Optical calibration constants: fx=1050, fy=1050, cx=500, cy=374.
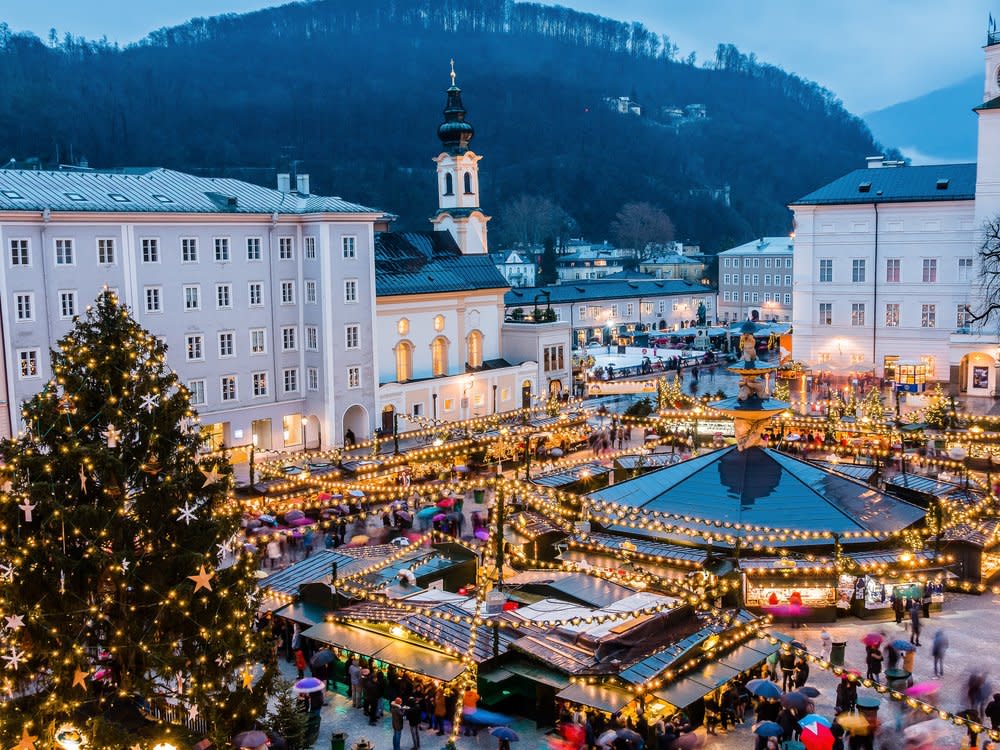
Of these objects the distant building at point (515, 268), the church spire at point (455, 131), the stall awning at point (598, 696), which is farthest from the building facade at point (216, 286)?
the distant building at point (515, 268)

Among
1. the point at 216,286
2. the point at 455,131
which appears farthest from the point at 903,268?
the point at 216,286

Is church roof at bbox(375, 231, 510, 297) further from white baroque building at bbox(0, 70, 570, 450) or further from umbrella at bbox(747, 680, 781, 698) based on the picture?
umbrella at bbox(747, 680, 781, 698)

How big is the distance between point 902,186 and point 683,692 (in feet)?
153

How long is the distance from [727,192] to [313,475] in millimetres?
131483

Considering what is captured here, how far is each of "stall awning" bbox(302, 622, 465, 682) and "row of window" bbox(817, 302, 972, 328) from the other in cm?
4305

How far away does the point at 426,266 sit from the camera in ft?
167

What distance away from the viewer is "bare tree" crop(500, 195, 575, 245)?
12769 cm

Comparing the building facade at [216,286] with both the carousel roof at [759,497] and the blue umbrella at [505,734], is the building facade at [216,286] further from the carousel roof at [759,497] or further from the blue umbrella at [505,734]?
the blue umbrella at [505,734]

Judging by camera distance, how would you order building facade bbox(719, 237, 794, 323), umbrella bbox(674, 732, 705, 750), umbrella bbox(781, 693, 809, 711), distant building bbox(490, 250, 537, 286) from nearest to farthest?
umbrella bbox(674, 732, 705, 750) < umbrella bbox(781, 693, 809, 711) < building facade bbox(719, 237, 794, 323) < distant building bbox(490, 250, 537, 286)

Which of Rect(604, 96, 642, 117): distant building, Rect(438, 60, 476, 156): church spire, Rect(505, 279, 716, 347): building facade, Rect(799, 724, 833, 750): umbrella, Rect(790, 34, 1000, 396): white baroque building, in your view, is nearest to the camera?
Rect(799, 724, 833, 750): umbrella

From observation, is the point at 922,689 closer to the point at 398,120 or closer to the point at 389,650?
the point at 389,650

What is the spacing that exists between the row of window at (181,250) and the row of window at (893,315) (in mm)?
28492

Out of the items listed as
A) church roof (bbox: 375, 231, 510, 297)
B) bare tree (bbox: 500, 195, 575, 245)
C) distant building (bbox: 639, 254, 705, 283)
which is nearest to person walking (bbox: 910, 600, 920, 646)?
church roof (bbox: 375, 231, 510, 297)

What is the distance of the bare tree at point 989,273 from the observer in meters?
51.7
